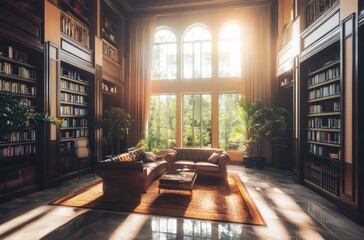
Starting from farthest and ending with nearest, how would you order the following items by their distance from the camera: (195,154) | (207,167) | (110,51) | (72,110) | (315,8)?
(110,51)
(195,154)
(72,110)
(207,167)
(315,8)

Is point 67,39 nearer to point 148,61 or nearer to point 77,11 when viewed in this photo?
point 77,11

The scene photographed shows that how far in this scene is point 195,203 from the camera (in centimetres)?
359

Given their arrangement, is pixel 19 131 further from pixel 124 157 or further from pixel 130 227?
pixel 130 227

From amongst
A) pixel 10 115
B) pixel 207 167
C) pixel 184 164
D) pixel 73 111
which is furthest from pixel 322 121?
pixel 73 111

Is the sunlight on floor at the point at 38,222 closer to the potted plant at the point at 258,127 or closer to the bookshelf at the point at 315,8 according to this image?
the potted plant at the point at 258,127

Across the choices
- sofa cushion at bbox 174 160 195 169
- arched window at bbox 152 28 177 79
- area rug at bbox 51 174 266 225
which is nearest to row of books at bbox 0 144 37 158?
area rug at bbox 51 174 266 225

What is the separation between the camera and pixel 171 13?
7.61m

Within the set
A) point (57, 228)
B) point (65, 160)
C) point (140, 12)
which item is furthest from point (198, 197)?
point (140, 12)

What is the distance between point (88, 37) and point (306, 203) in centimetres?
671

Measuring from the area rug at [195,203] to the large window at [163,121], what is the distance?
3469 millimetres

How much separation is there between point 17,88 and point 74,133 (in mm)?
1859

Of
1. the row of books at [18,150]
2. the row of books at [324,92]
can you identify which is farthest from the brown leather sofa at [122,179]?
the row of books at [324,92]

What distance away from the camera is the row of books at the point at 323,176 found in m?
3.71

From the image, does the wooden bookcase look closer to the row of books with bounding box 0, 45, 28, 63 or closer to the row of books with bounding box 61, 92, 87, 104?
the row of books with bounding box 0, 45, 28, 63
